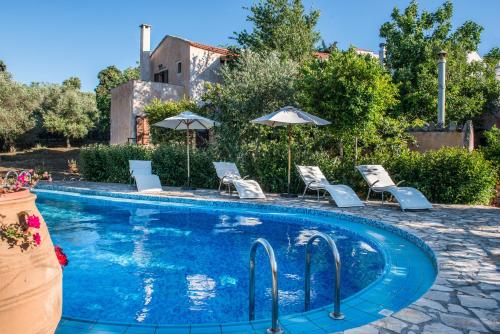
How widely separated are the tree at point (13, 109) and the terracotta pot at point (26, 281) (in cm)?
3047

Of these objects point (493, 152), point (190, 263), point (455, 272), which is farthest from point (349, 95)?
point (455, 272)

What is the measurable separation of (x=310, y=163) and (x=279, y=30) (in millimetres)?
14241

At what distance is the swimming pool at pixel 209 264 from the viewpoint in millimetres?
4461

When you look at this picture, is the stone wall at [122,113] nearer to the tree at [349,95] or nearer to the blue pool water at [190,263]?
the blue pool water at [190,263]

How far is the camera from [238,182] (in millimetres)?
11156

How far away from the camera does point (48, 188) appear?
14.3 m

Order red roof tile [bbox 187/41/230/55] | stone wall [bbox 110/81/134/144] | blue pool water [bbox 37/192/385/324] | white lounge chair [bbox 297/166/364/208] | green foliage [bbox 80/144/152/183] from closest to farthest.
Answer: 1. blue pool water [bbox 37/192/385/324]
2. white lounge chair [bbox 297/166/364/208]
3. green foliage [bbox 80/144/152/183]
4. stone wall [bbox 110/81/134/144]
5. red roof tile [bbox 187/41/230/55]

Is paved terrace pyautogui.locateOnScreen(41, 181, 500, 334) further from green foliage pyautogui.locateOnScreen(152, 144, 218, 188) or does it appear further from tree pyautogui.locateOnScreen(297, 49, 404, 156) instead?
green foliage pyautogui.locateOnScreen(152, 144, 218, 188)

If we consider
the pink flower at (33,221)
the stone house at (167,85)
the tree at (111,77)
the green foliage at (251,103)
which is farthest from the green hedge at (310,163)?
the tree at (111,77)

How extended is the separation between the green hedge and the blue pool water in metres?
3.09

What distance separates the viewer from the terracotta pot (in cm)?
215

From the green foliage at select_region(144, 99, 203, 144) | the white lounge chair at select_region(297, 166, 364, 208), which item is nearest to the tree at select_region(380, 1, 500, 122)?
the green foliage at select_region(144, 99, 203, 144)

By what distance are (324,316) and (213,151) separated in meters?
11.3

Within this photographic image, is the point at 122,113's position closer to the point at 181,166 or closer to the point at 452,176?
the point at 181,166
